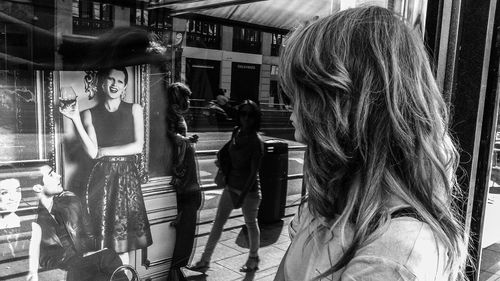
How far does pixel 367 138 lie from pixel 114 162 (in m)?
1.34

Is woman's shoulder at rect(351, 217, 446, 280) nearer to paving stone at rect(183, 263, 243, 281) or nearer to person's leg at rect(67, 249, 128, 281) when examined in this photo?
person's leg at rect(67, 249, 128, 281)

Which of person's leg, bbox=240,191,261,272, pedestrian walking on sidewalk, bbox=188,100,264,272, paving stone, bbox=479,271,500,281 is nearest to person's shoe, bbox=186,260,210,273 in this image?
pedestrian walking on sidewalk, bbox=188,100,264,272

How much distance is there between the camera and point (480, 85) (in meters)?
1.78

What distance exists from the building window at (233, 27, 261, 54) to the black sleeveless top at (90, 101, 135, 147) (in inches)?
24.0

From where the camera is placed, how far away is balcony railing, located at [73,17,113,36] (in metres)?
1.73

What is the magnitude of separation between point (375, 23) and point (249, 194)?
176cm

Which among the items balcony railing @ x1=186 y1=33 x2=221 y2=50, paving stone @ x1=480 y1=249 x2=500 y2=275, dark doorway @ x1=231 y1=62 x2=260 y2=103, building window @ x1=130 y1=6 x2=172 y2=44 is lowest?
paving stone @ x1=480 y1=249 x2=500 y2=275

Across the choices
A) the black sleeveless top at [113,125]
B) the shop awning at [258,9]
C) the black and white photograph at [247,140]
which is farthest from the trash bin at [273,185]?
the black sleeveless top at [113,125]

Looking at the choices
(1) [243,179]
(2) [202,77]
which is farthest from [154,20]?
(1) [243,179]

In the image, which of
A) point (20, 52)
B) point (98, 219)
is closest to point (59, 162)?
point (98, 219)

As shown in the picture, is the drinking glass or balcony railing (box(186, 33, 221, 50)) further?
balcony railing (box(186, 33, 221, 50))

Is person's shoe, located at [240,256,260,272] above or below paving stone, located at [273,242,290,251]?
below

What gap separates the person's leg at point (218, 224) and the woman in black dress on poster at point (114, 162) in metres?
0.40

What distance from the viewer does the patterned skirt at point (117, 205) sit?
186 cm
